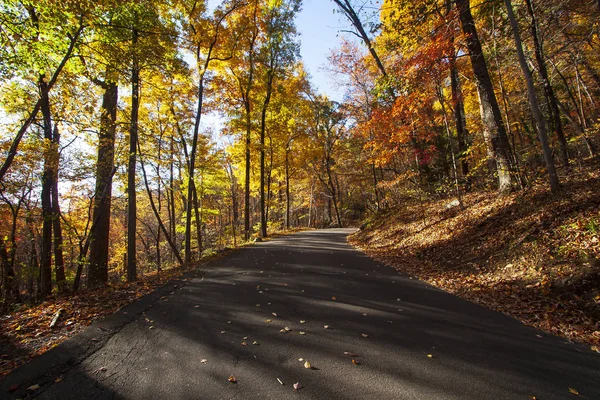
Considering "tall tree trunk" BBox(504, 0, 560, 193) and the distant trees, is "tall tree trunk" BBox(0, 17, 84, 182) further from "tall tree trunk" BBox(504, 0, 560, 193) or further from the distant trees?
"tall tree trunk" BBox(504, 0, 560, 193)

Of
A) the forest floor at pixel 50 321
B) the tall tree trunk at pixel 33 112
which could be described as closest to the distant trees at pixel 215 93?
the tall tree trunk at pixel 33 112

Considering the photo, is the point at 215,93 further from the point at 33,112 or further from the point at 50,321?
the point at 50,321

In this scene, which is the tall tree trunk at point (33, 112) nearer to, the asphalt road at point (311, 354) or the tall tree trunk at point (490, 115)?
the asphalt road at point (311, 354)

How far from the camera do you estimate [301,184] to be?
3091 cm

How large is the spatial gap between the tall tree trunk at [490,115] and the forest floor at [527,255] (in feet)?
2.74

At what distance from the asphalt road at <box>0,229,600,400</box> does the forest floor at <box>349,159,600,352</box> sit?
56 centimetres

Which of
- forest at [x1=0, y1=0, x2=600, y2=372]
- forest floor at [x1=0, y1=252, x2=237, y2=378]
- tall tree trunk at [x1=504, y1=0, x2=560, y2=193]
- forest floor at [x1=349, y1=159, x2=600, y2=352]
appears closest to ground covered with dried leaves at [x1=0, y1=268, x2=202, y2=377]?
forest floor at [x1=0, y1=252, x2=237, y2=378]

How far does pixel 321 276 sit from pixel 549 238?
15.5ft

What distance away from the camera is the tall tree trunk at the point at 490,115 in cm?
817

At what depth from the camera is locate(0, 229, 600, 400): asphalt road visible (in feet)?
8.55

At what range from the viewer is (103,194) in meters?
8.88

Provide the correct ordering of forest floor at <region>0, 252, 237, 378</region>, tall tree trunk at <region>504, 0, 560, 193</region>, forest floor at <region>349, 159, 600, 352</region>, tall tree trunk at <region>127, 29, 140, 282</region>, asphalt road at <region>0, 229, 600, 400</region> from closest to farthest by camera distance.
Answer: asphalt road at <region>0, 229, 600, 400</region> < forest floor at <region>0, 252, 237, 378</region> < forest floor at <region>349, 159, 600, 352</region> < tall tree trunk at <region>504, 0, 560, 193</region> < tall tree trunk at <region>127, 29, 140, 282</region>

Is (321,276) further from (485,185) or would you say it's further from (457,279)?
(485,185)

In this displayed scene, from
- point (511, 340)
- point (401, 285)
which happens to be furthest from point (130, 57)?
point (511, 340)
